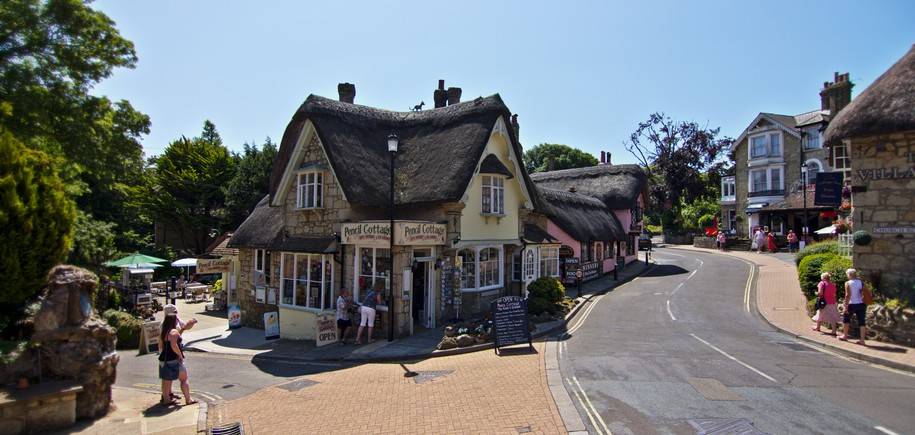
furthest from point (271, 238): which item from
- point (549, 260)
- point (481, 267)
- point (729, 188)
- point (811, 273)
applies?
point (729, 188)

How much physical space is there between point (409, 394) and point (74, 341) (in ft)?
18.5

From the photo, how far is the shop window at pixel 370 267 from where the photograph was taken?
49.5 feet

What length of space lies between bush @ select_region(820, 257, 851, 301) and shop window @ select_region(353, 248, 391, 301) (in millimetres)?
13158

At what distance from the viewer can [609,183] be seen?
3631 centimetres

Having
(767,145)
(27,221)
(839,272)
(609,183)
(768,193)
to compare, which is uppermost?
(767,145)

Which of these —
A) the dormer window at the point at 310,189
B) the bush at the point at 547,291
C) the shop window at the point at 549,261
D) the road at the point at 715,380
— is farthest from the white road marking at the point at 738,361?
the dormer window at the point at 310,189

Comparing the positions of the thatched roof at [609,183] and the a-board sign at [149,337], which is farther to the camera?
the thatched roof at [609,183]

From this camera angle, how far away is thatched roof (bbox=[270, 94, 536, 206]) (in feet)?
51.9

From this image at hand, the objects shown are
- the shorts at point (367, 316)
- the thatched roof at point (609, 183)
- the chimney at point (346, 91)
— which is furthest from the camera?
the thatched roof at point (609, 183)

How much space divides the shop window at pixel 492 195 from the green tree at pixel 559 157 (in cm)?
5353

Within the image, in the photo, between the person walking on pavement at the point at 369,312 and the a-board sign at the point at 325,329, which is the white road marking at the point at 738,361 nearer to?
the person walking on pavement at the point at 369,312

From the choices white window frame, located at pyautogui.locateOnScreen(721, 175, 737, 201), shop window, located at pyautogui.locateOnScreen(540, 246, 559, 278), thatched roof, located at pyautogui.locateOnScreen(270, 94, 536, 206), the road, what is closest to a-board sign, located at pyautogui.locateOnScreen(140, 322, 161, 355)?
thatched roof, located at pyautogui.locateOnScreen(270, 94, 536, 206)

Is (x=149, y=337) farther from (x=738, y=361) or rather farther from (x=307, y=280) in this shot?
(x=738, y=361)

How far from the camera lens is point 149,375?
12.4m
